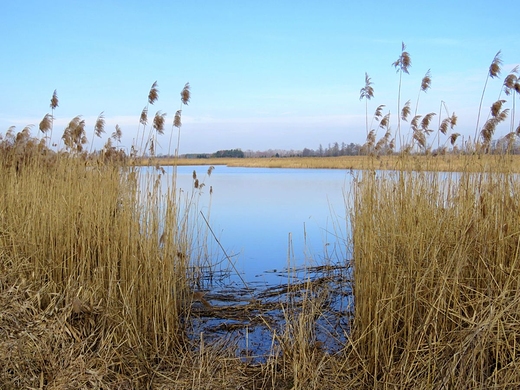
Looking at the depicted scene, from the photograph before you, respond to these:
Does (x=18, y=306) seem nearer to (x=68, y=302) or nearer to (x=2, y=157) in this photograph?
(x=68, y=302)

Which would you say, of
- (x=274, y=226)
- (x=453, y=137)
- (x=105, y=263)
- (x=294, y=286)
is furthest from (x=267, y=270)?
(x=274, y=226)

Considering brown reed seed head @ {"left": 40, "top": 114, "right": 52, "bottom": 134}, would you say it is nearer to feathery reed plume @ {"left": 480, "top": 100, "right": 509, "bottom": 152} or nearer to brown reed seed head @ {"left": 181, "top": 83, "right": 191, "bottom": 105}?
brown reed seed head @ {"left": 181, "top": 83, "right": 191, "bottom": 105}

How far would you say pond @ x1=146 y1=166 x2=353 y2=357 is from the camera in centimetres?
364

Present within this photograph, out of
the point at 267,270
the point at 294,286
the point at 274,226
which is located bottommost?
the point at 267,270

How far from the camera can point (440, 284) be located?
268 centimetres

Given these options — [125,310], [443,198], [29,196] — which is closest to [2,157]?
[29,196]

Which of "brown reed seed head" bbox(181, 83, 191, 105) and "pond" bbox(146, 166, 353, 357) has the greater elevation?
"brown reed seed head" bbox(181, 83, 191, 105)

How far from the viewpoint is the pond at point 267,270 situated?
3.64 meters

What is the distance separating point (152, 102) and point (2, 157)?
2.91m

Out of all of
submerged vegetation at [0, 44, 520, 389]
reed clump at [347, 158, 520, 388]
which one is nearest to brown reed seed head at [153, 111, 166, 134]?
submerged vegetation at [0, 44, 520, 389]

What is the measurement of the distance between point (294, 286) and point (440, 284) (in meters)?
1.01

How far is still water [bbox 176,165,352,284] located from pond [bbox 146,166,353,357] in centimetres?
1

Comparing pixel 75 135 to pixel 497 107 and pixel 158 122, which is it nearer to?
pixel 158 122

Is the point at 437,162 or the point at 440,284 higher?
the point at 437,162
